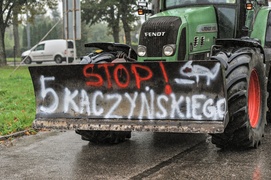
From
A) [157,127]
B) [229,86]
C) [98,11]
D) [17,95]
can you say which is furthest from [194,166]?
[98,11]

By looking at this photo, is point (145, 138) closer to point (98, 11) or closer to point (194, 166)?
point (194, 166)

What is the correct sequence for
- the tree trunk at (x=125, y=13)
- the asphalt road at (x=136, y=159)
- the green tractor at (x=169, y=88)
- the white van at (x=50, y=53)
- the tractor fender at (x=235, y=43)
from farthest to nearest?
the white van at (x=50, y=53), the tree trunk at (x=125, y=13), the tractor fender at (x=235, y=43), the green tractor at (x=169, y=88), the asphalt road at (x=136, y=159)

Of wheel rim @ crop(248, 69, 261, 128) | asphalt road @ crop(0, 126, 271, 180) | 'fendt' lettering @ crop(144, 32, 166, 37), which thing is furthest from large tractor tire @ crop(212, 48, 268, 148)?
'fendt' lettering @ crop(144, 32, 166, 37)

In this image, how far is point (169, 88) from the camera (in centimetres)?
577

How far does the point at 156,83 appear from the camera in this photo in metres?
5.80

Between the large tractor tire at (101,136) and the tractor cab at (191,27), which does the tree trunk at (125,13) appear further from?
the large tractor tire at (101,136)

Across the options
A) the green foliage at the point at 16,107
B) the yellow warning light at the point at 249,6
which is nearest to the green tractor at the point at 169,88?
the yellow warning light at the point at 249,6

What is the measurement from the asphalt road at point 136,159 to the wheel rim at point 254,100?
422 mm

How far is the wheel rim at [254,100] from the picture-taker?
21.3 feet

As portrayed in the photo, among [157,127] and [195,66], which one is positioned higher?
[195,66]

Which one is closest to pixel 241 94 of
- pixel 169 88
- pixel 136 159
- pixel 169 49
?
pixel 169 88

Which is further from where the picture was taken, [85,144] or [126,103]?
[85,144]

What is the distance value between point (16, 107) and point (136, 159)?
17.4 feet

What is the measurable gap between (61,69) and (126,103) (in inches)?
40.6
